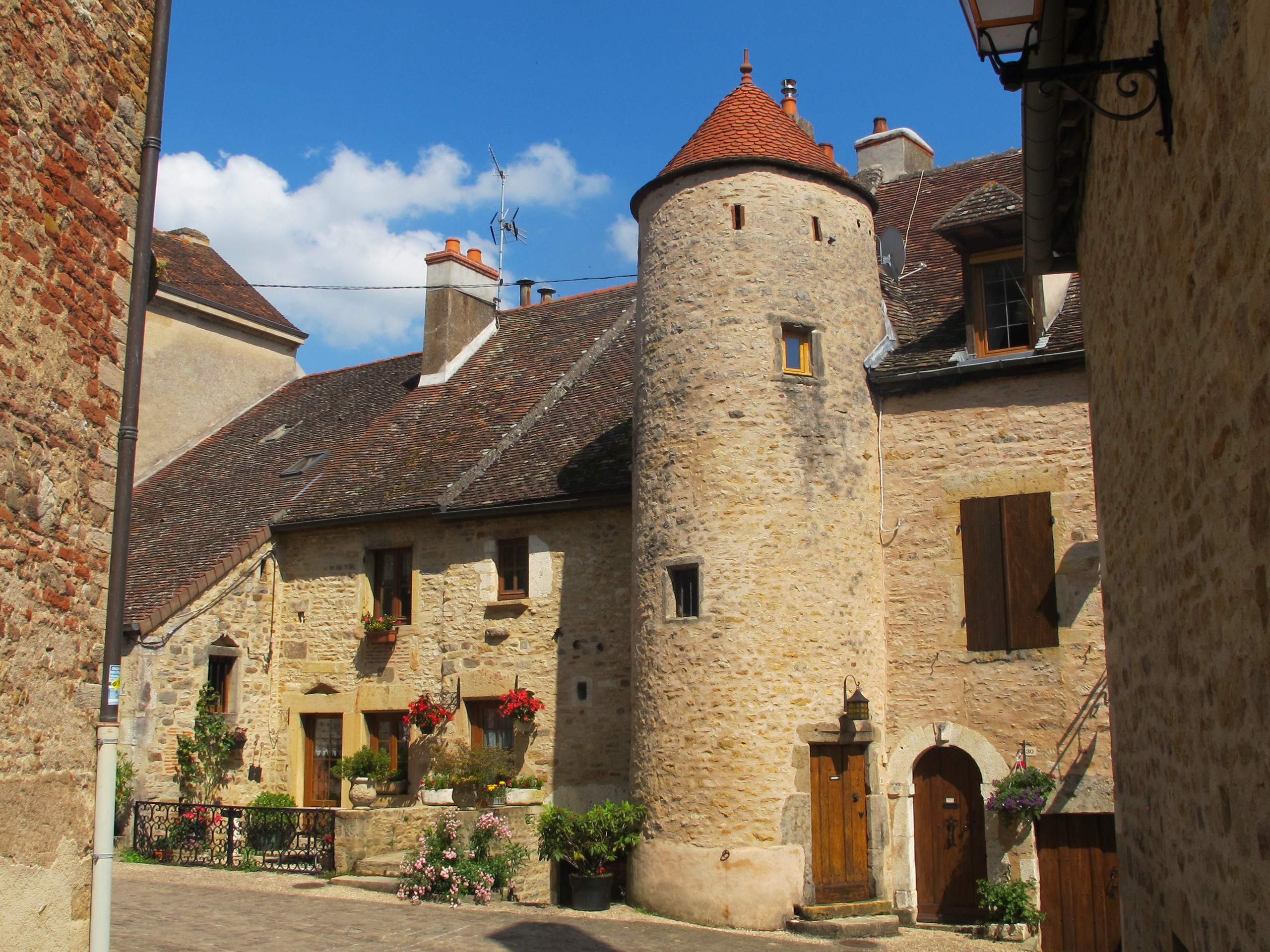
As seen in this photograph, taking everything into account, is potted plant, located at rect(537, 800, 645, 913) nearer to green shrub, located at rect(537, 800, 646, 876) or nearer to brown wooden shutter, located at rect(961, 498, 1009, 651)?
green shrub, located at rect(537, 800, 646, 876)

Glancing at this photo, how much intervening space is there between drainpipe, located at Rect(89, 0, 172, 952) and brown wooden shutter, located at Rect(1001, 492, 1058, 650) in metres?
9.01

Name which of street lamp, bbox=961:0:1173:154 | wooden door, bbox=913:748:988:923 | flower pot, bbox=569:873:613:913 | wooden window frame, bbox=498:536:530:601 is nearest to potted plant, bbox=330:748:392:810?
wooden window frame, bbox=498:536:530:601

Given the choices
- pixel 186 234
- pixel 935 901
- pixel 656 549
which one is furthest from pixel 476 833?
pixel 186 234

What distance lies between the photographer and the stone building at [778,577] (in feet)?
41.1

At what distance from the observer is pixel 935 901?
1279cm

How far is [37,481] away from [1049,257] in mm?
6638

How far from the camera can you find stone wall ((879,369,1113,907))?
12.2 m

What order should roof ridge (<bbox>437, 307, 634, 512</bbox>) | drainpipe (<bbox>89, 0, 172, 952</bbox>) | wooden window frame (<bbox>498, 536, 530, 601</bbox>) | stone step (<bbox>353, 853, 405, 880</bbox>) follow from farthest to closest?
roof ridge (<bbox>437, 307, 634, 512</bbox>) → wooden window frame (<bbox>498, 536, 530, 601</bbox>) → stone step (<bbox>353, 853, 405, 880</bbox>) → drainpipe (<bbox>89, 0, 172, 952</bbox>)

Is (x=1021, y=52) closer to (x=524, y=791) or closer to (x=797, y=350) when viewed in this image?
(x=797, y=350)

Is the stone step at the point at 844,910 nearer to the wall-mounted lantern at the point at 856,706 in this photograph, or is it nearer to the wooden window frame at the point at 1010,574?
the wall-mounted lantern at the point at 856,706

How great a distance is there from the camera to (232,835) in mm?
14891

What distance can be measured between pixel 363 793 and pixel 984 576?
8210mm

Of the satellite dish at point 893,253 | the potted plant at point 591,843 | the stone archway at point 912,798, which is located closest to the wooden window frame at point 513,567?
the potted plant at point 591,843

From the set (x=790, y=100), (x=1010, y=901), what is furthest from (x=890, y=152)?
(x=1010, y=901)
